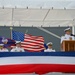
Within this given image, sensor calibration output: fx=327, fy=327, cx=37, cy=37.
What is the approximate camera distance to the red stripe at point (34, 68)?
6.36 meters

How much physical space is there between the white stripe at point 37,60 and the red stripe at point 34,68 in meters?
0.13

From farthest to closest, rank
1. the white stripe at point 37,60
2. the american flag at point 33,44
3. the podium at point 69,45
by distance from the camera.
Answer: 1. the american flag at point 33,44
2. the podium at point 69,45
3. the white stripe at point 37,60

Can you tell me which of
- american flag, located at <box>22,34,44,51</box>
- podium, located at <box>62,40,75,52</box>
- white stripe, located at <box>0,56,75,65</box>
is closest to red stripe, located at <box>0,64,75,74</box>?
white stripe, located at <box>0,56,75,65</box>

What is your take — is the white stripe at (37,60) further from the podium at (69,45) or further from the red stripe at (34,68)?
the podium at (69,45)

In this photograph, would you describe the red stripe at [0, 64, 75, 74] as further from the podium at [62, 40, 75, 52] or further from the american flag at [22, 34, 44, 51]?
the american flag at [22, 34, 44, 51]

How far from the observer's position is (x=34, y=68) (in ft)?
20.9

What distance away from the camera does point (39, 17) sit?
384 inches

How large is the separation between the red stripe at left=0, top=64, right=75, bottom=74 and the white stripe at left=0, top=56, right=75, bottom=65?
127 mm

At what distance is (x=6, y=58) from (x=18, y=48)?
2.05 metres

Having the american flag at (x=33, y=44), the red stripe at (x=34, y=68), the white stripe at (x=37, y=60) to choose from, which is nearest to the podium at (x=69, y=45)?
the white stripe at (x=37, y=60)

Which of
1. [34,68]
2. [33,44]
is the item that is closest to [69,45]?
[34,68]

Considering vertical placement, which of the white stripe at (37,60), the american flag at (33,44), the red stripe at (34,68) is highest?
the american flag at (33,44)

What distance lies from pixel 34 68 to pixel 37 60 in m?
0.25

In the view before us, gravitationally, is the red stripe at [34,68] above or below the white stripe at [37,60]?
below
